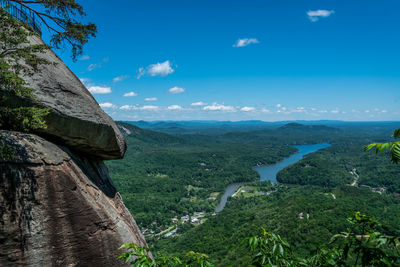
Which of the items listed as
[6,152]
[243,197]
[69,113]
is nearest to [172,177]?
[243,197]

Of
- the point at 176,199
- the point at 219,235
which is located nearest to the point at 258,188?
the point at 176,199

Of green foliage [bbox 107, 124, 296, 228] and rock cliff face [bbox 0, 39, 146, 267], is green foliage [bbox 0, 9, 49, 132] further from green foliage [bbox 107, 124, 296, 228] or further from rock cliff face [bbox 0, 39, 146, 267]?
green foliage [bbox 107, 124, 296, 228]

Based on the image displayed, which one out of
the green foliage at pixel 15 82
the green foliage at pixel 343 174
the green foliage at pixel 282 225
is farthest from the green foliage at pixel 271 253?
the green foliage at pixel 343 174

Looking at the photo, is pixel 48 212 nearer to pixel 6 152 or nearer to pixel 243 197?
pixel 6 152

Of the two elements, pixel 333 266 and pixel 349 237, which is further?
pixel 333 266

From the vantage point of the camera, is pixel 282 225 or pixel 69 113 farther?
pixel 282 225

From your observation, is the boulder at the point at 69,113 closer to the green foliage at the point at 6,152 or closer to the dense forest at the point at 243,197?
the green foliage at the point at 6,152

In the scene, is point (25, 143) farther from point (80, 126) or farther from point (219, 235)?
point (219, 235)
